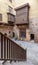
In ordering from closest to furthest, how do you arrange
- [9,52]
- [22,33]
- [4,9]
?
[9,52] → [22,33] → [4,9]

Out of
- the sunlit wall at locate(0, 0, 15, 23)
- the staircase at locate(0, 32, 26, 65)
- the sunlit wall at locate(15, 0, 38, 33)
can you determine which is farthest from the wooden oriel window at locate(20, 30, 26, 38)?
the staircase at locate(0, 32, 26, 65)

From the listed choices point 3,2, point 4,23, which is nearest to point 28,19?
point 4,23

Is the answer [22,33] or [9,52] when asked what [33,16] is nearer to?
[22,33]

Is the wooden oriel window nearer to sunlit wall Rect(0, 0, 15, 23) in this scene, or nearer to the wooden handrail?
sunlit wall Rect(0, 0, 15, 23)

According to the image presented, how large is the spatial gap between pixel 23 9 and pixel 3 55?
21.3ft

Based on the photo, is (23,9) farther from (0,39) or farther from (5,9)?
(0,39)

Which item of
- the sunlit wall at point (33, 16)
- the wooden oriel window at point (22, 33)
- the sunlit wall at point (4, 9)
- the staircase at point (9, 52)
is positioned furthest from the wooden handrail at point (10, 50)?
the sunlit wall at point (4, 9)

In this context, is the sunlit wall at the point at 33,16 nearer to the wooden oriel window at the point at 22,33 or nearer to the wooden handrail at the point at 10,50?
the wooden oriel window at the point at 22,33

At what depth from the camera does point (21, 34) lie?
9328mm

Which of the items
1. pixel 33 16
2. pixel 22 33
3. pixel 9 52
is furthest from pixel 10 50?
pixel 22 33

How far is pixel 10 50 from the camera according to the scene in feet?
8.48

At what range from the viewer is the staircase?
2.42m

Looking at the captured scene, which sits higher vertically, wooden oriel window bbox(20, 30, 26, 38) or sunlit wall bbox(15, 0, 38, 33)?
sunlit wall bbox(15, 0, 38, 33)

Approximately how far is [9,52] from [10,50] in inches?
2.1
